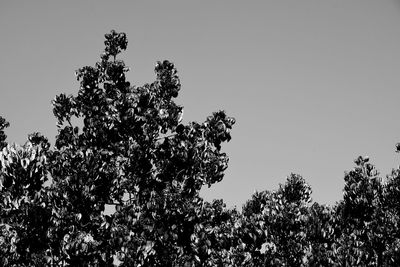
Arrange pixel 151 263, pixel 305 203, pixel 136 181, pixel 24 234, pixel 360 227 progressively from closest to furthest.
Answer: pixel 24 234 < pixel 151 263 < pixel 136 181 < pixel 360 227 < pixel 305 203

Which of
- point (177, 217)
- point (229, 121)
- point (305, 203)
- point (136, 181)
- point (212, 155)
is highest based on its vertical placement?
point (305, 203)

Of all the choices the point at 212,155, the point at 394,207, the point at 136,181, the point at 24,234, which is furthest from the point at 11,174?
the point at 394,207

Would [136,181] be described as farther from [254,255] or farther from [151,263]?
[254,255]

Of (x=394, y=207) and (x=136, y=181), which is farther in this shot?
(x=394, y=207)

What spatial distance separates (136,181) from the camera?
1127 cm

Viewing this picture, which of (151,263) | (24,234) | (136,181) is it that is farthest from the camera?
(136,181)

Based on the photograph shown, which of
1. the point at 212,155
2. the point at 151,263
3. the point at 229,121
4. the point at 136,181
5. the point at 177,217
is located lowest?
the point at 151,263

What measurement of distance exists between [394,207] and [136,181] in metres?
14.6

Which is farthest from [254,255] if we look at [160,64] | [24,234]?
[24,234]

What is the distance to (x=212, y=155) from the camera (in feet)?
37.1

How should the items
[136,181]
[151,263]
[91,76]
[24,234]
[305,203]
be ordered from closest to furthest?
1. [24,234]
2. [151,263]
3. [136,181]
4. [91,76]
5. [305,203]

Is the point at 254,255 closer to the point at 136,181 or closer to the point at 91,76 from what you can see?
the point at 136,181

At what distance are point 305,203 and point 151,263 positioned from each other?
45.8ft

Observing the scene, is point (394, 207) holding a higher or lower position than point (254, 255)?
higher
